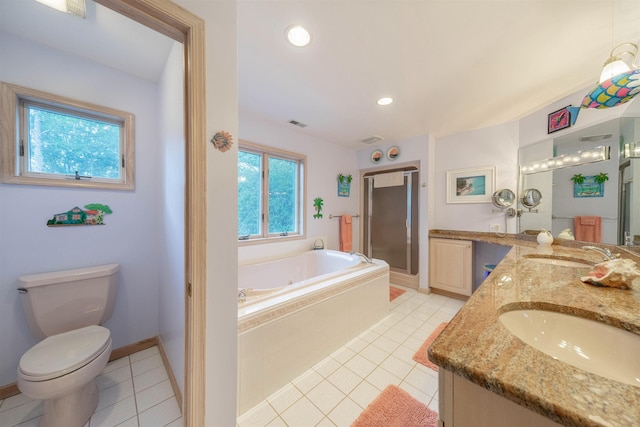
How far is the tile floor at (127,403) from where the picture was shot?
1.23m

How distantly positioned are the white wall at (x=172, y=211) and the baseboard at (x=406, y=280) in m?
3.04

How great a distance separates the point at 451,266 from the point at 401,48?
2.69 meters

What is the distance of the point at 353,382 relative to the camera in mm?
1511

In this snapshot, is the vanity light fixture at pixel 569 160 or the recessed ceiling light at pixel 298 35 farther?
the vanity light fixture at pixel 569 160

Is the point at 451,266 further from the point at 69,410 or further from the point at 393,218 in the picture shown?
the point at 69,410

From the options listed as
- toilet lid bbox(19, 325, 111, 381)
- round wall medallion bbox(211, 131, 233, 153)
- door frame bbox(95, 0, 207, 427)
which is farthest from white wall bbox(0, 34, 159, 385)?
round wall medallion bbox(211, 131, 233, 153)

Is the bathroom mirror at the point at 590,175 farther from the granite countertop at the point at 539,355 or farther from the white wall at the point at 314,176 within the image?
the white wall at the point at 314,176

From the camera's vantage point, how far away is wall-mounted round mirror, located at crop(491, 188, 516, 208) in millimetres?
2627

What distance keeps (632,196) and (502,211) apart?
1403 mm

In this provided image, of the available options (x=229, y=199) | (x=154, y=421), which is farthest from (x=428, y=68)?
(x=154, y=421)

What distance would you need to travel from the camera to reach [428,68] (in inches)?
64.9

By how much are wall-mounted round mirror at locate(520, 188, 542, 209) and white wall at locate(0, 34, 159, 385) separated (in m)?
3.93

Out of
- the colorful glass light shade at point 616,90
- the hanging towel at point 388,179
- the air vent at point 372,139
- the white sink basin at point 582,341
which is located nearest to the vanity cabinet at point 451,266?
the hanging towel at point 388,179

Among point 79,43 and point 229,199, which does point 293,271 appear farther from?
point 79,43
